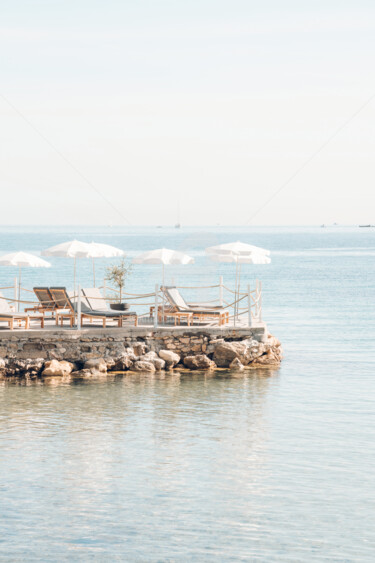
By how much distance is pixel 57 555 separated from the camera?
29.2 feet

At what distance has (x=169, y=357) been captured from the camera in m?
19.8

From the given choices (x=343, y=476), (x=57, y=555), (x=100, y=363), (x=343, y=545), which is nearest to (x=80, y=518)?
(x=57, y=555)

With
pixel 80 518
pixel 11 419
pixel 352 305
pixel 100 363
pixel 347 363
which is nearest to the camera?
pixel 80 518

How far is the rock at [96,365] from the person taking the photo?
63.4 feet

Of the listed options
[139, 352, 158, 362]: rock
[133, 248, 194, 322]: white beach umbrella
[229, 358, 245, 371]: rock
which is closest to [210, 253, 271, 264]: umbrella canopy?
[133, 248, 194, 322]: white beach umbrella

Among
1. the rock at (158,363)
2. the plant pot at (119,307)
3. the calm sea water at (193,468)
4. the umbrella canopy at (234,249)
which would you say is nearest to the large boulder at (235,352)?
the calm sea water at (193,468)

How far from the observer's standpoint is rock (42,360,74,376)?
1903cm

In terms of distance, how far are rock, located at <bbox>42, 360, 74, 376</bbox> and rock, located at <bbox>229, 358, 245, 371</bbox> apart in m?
4.05

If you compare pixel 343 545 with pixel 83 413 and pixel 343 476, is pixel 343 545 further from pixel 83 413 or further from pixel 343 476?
pixel 83 413

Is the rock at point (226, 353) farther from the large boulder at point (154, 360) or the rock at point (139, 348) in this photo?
the rock at point (139, 348)

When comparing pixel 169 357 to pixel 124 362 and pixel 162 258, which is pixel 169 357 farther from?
pixel 162 258

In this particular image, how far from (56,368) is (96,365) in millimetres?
976

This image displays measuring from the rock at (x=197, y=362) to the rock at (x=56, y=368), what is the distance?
2.94 metres

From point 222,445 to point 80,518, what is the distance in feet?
12.9
